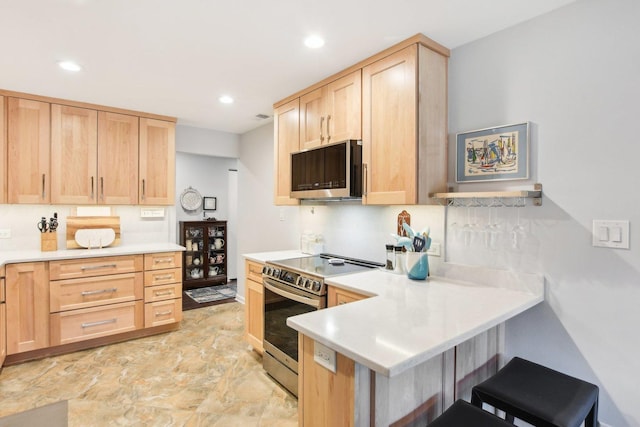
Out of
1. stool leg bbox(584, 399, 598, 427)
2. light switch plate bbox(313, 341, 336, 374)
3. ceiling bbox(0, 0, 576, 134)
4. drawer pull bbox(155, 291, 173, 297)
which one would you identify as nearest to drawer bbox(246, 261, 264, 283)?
drawer pull bbox(155, 291, 173, 297)

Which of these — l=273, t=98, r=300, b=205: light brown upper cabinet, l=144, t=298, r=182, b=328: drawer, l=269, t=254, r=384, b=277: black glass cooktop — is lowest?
l=144, t=298, r=182, b=328: drawer

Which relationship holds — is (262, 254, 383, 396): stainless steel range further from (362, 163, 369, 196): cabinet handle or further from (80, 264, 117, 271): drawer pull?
(80, 264, 117, 271): drawer pull

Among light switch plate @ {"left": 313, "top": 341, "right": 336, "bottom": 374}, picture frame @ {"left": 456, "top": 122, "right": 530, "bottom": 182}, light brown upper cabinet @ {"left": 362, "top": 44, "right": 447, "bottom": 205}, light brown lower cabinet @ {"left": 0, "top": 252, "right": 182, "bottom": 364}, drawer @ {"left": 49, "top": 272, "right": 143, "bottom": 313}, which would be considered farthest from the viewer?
drawer @ {"left": 49, "top": 272, "right": 143, "bottom": 313}

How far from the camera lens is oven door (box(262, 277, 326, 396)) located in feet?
7.57

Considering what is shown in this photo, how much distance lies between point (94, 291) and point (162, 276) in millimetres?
589

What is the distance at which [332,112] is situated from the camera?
103 inches

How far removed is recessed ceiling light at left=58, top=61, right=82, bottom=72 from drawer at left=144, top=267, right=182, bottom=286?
6.16 feet

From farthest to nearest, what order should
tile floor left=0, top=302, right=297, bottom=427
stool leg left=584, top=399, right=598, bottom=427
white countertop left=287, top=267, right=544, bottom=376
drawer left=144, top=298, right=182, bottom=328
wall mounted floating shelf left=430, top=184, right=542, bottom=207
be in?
drawer left=144, top=298, right=182, bottom=328 → tile floor left=0, top=302, right=297, bottom=427 → wall mounted floating shelf left=430, top=184, right=542, bottom=207 → stool leg left=584, top=399, right=598, bottom=427 → white countertop left=287, top=267, right=544, bottom=376

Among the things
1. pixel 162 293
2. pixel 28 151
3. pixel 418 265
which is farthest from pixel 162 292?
pixel 418 265

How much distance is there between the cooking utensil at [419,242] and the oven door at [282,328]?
0.66 m

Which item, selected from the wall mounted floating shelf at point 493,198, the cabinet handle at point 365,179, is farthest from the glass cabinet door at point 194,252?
the wall mounted floating shelf at point 493,198

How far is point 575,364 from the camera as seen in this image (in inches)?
66.1

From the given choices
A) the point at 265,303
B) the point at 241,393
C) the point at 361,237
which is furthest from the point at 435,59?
the point at 241,393

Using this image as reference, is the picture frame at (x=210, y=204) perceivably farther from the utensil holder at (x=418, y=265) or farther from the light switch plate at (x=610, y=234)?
the light switch plate at (x=610, y=234)
